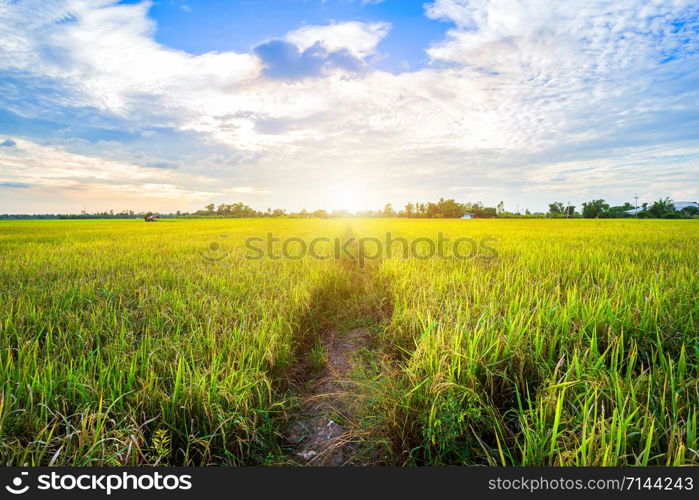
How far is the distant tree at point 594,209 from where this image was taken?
220ft

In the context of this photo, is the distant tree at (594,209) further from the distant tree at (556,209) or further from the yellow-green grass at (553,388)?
the yellow-green grass at (553,388)

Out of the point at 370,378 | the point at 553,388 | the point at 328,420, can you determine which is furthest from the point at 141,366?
the point at 553,388

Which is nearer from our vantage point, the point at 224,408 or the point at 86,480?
the point at 86,480

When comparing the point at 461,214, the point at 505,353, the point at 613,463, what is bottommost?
the point at 613,463

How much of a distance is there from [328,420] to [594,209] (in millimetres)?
86816

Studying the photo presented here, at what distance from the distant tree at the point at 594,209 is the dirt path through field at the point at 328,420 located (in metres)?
83.1

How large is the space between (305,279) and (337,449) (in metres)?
3.55

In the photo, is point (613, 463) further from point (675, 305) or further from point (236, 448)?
point (675, 305)

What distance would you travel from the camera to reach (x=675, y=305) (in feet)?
9.84

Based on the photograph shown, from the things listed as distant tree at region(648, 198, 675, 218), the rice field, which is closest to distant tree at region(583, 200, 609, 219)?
distant tree at region(648, 198, 675, 218)

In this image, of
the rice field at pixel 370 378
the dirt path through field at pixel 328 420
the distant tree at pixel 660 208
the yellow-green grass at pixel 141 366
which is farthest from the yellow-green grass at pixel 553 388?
the distant tree at pixel 660 208

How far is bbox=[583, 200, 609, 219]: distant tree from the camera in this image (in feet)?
220

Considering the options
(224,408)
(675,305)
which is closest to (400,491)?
(224,408)

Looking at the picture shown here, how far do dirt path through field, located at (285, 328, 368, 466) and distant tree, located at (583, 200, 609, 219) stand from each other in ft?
273
